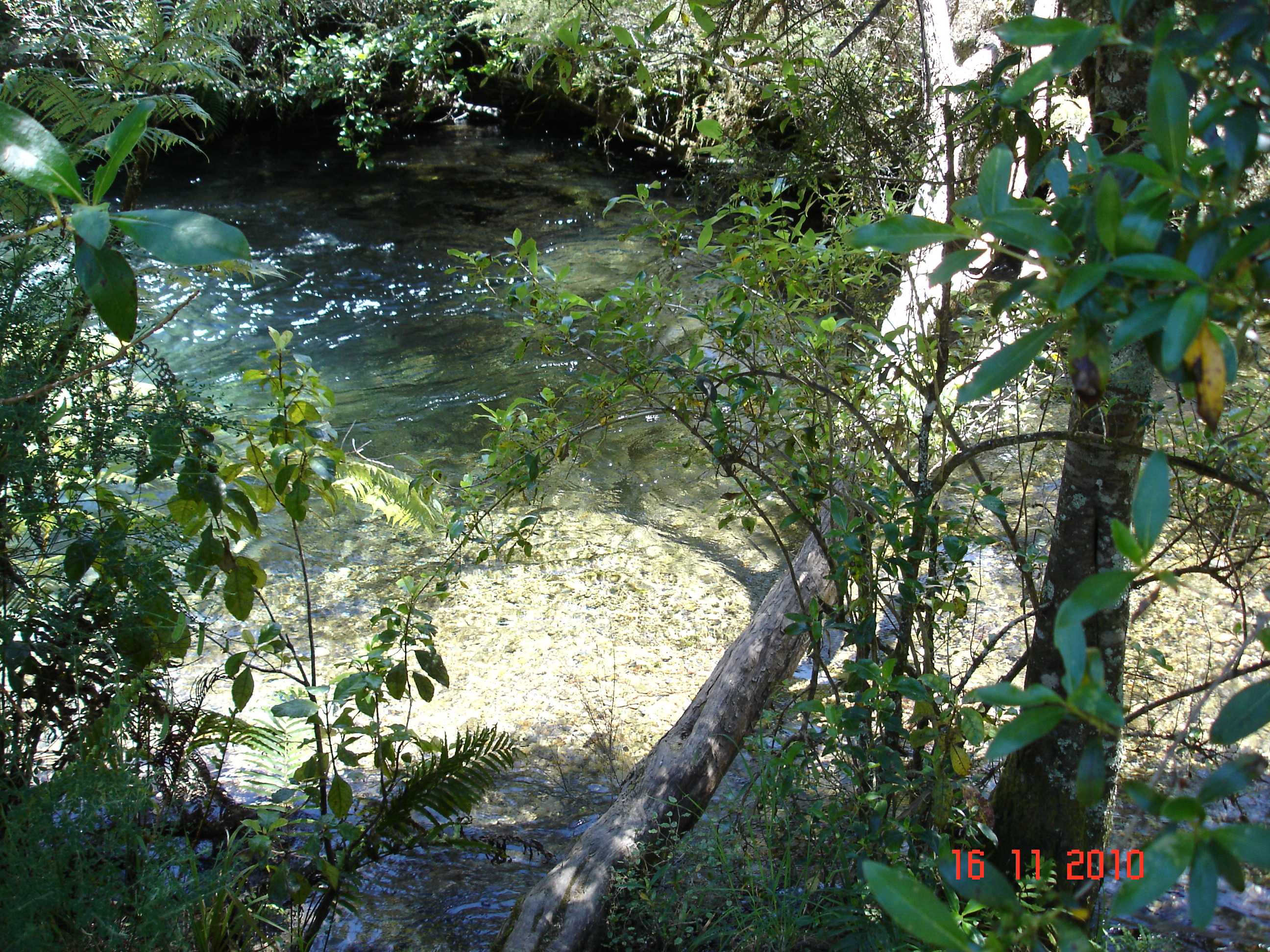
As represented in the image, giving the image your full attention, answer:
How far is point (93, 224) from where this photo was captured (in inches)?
37.5

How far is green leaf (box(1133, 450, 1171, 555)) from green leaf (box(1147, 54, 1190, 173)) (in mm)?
275

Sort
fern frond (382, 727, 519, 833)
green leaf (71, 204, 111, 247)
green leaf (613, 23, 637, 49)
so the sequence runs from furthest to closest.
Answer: fern frond (382, 727, 519, 833)
green leaf (613, 23, 637, 49)
green leaf (71, 204, 111, 247)

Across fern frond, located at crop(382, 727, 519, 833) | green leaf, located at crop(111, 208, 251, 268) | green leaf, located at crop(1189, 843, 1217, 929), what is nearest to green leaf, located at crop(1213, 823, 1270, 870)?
green leaf, located at crop(1189, 843, 1217, 929)

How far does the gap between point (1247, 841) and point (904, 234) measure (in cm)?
62

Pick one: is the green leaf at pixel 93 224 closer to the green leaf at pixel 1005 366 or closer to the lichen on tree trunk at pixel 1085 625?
the green leaf at pixel 1005 366

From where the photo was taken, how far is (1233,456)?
2.38 m

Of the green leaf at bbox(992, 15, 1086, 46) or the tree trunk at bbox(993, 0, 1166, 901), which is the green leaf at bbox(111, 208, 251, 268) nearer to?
the green leaf at bbox(992, 15, 1086, 46)

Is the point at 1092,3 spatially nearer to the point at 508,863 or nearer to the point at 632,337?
the point at 632,337

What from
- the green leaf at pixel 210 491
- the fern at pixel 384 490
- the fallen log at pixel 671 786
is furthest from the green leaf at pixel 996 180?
the fern at pixel 384 490

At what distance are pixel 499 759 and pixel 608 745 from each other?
0.60 m

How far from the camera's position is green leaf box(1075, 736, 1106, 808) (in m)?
0.95

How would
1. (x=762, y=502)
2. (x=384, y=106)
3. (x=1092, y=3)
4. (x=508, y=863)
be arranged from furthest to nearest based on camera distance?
(x=384, y=106), (x=762, y=502), (x=508, y=863), (x=1092, y=3)

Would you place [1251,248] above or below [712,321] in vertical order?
below

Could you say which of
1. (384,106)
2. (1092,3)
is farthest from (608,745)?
(384,106)
